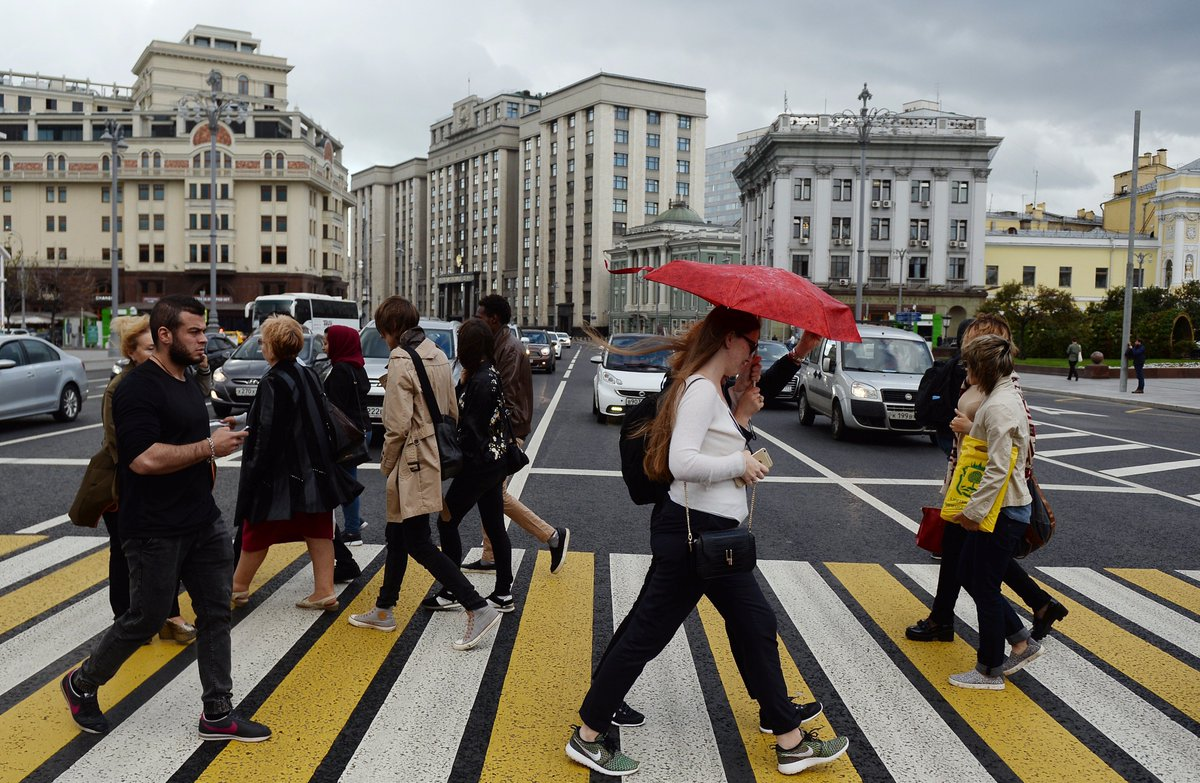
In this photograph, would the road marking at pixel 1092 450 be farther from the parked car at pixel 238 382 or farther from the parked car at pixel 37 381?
the parked car at pixel 37 381

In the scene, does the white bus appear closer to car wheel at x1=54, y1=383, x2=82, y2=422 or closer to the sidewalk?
car wheel at x1=54, y1=383, x2=82, y2=422

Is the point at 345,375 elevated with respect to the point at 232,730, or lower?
elevated

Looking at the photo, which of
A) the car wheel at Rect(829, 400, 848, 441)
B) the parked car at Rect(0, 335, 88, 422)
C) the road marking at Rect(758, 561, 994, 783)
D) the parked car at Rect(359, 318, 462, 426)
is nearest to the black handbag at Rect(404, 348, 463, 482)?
the road marking at Rect(758, 561, 994, 783)

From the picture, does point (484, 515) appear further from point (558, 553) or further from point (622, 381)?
point (622, 381)

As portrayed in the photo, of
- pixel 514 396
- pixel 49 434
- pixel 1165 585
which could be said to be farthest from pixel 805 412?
pixel 49 434

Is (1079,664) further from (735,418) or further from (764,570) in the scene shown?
(735,418)

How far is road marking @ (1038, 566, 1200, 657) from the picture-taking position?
18.6ft

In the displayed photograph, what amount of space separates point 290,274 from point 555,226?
1868 inches

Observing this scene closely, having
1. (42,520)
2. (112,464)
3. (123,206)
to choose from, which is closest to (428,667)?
(112,464)

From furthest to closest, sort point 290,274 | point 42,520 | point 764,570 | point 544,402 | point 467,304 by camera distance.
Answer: point 467,304 → point 290,274 → point 544,402 → point 42,520 → point 764,570

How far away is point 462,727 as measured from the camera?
4.16m

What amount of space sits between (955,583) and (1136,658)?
1.02 metres

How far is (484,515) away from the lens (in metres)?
5.89

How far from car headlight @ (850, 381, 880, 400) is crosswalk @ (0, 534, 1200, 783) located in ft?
27.0
